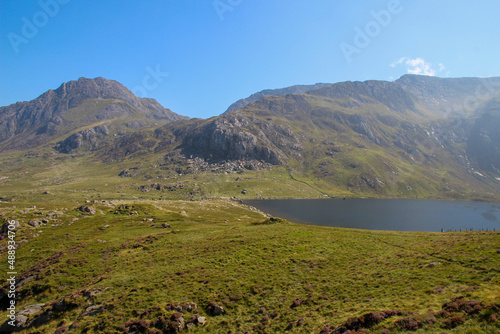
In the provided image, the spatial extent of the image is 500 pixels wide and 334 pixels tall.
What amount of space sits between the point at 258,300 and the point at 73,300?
23453 mm

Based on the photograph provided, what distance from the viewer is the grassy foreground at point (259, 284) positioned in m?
20.6

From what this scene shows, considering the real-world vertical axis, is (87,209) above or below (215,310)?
above

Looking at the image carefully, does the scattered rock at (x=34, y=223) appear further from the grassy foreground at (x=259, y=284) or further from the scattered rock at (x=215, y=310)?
the scattered rock at (x=215, y=310)

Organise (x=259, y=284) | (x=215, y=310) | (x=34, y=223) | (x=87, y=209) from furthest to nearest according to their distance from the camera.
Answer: (x=87, y=209) → (x=34, y=223) → (x=259, y=284) → (x=215, y=310)

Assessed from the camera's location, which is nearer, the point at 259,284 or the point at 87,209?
the point at 259,284

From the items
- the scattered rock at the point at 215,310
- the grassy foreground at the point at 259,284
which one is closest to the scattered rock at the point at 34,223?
the grassy foreground at the point at 259,284

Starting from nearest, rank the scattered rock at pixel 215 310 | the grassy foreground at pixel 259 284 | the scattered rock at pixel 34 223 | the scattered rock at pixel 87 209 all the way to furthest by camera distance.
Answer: the grassy foreground at pixel 259 284 < the scattered rock at pixel 215 310 < the scattered rock at pixel 34 223 < the scattered rock at pixel 87 209

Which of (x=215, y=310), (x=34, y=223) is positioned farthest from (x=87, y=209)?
(x=215, y=310)

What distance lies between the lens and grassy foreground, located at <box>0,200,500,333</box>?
2064 centimetres

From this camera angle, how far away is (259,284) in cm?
3008

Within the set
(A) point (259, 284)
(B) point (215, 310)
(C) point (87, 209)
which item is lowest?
(B) point (215, 310)

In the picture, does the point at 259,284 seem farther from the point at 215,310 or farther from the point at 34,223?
the point at 34,223

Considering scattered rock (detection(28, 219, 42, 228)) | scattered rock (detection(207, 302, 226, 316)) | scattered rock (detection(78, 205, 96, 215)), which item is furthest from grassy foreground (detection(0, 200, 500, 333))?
scattered rock (detection(78, 205, 96, 215))

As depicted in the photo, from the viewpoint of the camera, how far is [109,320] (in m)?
23.8
